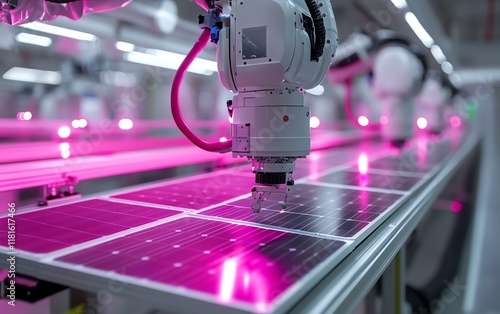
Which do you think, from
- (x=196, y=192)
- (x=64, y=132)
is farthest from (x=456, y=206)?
(x=64, y=132)

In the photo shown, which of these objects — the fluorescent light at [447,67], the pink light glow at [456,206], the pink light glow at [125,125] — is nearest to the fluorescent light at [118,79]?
the pink light glow at [125,125]

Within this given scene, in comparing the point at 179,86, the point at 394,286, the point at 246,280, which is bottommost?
the point at 394,286

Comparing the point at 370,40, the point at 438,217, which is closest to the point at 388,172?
the point at 370,40

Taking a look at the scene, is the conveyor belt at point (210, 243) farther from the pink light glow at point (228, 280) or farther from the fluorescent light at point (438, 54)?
the fluorescent light at point (438, 54)

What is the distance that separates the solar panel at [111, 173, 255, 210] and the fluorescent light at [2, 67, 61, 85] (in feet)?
10.5

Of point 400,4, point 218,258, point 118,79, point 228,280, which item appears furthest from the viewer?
point 118,79

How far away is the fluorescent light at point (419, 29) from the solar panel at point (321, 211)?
194cm

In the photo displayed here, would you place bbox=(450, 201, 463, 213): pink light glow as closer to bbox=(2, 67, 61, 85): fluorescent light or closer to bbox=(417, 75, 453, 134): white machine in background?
bbox=(417, 75, 453, 134): white machine in background

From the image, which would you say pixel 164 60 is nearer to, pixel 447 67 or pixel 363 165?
pixel 363 165

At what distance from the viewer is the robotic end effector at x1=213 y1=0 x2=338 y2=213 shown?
1.56 meters

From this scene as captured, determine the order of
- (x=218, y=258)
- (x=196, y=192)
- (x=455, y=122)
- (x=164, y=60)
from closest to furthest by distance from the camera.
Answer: (x=218, y=258)
(x=196, y=192)
(x=164, y=60)
(x=455, y=122)

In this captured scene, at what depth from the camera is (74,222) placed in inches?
71.1

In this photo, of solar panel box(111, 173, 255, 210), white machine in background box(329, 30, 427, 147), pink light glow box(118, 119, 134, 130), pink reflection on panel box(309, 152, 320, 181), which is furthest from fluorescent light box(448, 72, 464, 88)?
solar panel box(111, 173, 255, 210)

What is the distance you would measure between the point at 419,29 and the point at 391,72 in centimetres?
57
